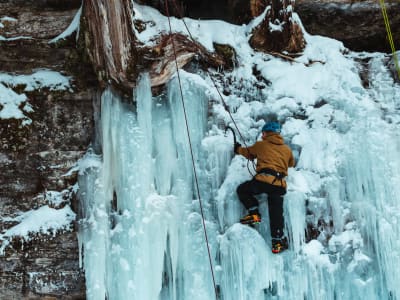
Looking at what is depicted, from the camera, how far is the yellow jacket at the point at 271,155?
4906 millimetres

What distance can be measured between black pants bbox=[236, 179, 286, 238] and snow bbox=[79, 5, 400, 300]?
0.17 m

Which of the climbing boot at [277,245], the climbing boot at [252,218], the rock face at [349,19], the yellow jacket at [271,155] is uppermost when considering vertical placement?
the rock face at [349,19]

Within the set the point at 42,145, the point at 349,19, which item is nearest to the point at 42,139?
the point at 42,145

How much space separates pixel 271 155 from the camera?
495cm

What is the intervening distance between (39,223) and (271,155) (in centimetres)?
230

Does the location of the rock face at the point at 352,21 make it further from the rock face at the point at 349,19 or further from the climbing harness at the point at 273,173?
the climbing harness at the point at 273,173

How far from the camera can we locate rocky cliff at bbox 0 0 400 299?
16.7 ft

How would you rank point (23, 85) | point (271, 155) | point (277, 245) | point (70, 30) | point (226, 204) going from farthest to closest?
point (70, 30), point (23, 85), point (226, 204), point (271, 155), point (277, 245)

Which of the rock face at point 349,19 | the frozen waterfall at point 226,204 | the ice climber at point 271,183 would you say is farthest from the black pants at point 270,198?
the rock face at point 349,19

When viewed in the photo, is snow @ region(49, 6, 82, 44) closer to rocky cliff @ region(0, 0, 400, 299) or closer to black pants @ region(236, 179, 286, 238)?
rocky cliff @ region(0, 0, 400, 299)

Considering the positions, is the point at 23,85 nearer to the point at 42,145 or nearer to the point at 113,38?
the point at 42,145

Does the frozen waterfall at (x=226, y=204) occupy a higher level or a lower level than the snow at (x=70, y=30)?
lower

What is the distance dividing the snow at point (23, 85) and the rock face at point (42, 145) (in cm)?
4

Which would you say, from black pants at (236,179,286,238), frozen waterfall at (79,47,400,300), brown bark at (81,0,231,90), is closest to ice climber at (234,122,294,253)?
black pants at (236,179,286,238)
